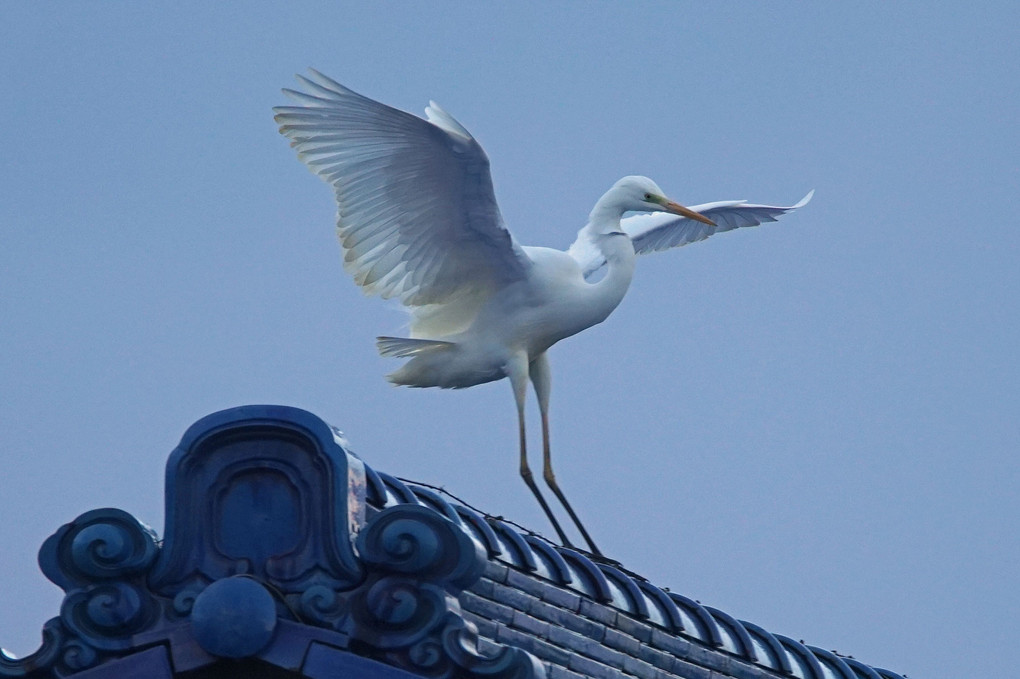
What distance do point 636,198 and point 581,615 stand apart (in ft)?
14.2

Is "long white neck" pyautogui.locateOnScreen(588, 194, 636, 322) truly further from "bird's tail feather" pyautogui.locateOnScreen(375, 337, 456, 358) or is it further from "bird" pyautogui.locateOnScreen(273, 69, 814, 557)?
"bird's tail feather" pyautogui.locateOnScreen(375, 337, 456, 358)

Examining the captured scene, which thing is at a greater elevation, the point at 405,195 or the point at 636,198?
the point at 636,198

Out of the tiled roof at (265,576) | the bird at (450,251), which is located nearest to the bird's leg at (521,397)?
the bird at (450,251)

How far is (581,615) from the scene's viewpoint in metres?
6.16

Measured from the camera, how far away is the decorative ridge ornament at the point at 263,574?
Result: 4453 millimetres

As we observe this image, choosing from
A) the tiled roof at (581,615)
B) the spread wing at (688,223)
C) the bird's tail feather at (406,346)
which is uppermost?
the spread wing at (688,223)

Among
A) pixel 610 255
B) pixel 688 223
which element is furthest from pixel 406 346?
pixel 688 223

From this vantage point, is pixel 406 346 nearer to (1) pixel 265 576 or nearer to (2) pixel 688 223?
(2) pixel 688 223

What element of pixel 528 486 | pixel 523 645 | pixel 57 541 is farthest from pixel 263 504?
pixel 528 486

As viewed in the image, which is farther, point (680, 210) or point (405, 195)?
point (680, 210)

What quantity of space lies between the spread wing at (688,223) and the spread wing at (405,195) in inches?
67.6

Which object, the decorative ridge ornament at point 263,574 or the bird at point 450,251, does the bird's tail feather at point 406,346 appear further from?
the decorative ridge ornament at point 263,574

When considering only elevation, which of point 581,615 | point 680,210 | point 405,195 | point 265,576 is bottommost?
point 265,576

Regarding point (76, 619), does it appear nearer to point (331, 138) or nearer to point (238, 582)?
point (238, 582)
